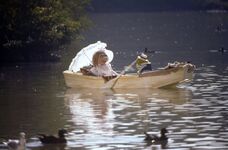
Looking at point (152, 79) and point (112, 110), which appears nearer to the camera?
point (112, 110)

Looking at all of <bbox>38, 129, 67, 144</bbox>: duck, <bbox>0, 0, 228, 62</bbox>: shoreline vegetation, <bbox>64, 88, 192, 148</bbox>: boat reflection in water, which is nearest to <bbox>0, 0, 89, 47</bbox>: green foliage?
<bbox>0, 0, 228, 62</bbox>: shoreline vegetation

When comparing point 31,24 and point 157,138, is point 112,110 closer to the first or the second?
point 157,138

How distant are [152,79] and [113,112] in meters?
8.13

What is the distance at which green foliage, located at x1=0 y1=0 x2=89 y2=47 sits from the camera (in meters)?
57.6

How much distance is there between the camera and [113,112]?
108 ft

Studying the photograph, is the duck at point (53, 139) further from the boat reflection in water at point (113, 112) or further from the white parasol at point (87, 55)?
the white parasol at point (87, 55)

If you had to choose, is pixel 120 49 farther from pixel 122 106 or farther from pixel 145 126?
pixel 145 126

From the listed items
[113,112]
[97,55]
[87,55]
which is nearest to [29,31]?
[87,55]

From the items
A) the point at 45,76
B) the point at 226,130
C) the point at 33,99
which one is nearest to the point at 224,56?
the point at 45,76

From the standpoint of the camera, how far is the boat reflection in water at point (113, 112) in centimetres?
2692

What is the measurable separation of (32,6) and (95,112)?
2666 centimetres

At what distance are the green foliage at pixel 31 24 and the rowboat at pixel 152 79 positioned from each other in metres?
15.9

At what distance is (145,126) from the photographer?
1147 inches

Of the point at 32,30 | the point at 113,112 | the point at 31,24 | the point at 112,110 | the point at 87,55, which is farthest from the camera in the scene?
the point at 31,24
